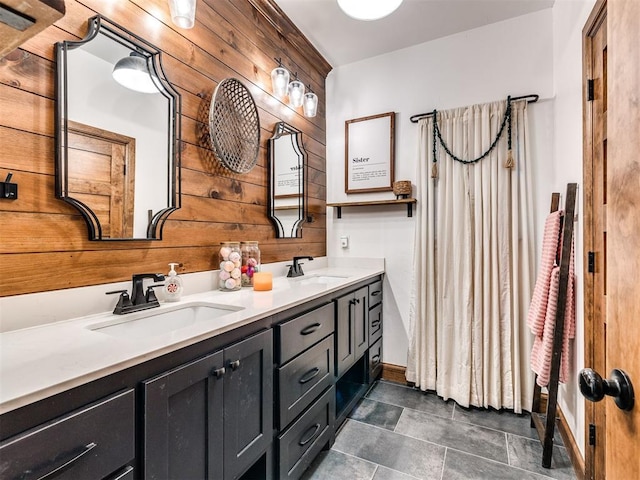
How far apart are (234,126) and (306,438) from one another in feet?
5.67

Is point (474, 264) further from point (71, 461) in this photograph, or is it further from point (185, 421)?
point (71, 461)

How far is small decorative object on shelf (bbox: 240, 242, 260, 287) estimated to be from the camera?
1876 mm

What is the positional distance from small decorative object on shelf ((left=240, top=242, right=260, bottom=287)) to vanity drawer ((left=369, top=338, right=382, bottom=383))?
118 cm

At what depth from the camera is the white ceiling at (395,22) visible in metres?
2.18

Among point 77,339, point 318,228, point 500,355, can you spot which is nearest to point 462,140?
point 318,228

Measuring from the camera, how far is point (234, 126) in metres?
1.89

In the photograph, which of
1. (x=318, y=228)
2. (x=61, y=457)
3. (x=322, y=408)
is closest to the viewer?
(x=61, y=457)

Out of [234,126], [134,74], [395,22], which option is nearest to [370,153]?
[395,22]

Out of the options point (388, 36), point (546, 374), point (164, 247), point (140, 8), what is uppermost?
point (388, 36)

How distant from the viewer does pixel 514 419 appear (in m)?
2.14

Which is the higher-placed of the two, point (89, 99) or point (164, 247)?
point (89, 99)

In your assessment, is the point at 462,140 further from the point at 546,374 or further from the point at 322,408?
the point at 322,408

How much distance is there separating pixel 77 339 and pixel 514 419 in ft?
8.23

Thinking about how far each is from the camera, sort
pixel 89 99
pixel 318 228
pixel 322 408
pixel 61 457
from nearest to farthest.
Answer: pixel 61 457
pixel 89 99
pixel 322 408
pixel 318 228
